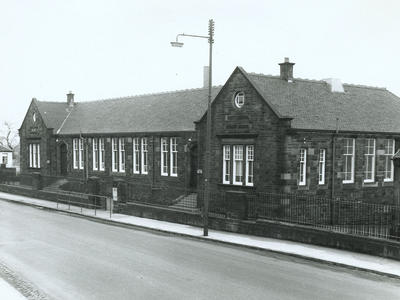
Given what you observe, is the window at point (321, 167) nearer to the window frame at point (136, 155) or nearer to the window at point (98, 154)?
the window frame at point (136, 155)

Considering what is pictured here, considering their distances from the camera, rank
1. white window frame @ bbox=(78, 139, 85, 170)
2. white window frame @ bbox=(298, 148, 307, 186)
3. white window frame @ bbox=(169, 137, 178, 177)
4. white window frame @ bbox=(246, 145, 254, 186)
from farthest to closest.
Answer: white window frame @ bbox=(78, 139, 85, 170) → white window frame @ bbox=(169, 137, 178, 177) → white window frame @ bbox=(246, 145, 254, 186) → white window frame @ bbox=(298, 148, 307, 186)

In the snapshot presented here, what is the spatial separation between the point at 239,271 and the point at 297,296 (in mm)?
2784

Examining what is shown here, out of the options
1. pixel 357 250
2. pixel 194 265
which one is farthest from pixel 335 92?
pixel 194 265

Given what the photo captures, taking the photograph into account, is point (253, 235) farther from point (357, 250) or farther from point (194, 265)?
point (194, 265)

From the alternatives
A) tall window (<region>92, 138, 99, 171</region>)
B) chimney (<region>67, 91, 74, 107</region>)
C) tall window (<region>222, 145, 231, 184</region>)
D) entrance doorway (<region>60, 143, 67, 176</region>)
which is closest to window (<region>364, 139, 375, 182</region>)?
tall window (<region>222, 145, 231, 184</region>)

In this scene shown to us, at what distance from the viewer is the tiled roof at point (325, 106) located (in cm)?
2447

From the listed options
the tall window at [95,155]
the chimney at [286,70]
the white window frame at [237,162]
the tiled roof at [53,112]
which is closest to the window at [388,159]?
the chimney at [286,70]

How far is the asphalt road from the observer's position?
38.1 feet

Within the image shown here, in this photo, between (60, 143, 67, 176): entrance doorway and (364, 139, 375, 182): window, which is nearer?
(364, 139, 375, 182): window

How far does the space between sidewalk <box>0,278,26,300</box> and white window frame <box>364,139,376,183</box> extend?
2019cm

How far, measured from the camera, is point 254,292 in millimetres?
11555

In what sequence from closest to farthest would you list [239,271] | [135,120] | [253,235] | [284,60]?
[239,271] → [253,235] → [284,60] → [135,120]

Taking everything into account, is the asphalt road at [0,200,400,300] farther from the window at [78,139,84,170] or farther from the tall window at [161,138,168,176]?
the window at [78,139,84,170]

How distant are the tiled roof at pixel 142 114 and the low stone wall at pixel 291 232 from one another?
798 centimetres
